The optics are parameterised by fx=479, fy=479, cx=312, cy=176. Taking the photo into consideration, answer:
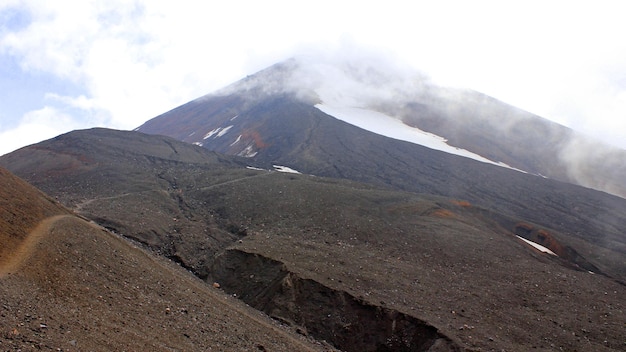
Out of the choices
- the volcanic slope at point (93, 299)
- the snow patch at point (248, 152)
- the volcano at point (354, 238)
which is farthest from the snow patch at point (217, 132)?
the volcanic slope at point (93, 299)

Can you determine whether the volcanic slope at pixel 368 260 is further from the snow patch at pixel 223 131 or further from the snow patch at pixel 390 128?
the snow patch at pixel 223 131

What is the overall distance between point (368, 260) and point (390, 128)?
5732cm

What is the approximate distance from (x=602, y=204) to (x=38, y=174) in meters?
56.5

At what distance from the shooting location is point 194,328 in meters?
12.6

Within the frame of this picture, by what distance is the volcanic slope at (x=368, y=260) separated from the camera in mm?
17094

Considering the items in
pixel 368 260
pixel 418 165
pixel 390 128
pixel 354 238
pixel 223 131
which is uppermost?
pixel 223 131

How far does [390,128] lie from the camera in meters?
77.7

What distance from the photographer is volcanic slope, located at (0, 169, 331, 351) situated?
941 centimetres

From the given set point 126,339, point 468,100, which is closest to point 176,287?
point 126,339

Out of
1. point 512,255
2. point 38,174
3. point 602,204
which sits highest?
point 38,174

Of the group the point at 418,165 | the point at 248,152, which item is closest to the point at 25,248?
the point at 418,165

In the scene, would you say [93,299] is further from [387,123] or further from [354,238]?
[387,123]

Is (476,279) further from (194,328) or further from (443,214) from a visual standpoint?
(194,328)

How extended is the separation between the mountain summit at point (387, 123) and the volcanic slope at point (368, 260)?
915 inches
